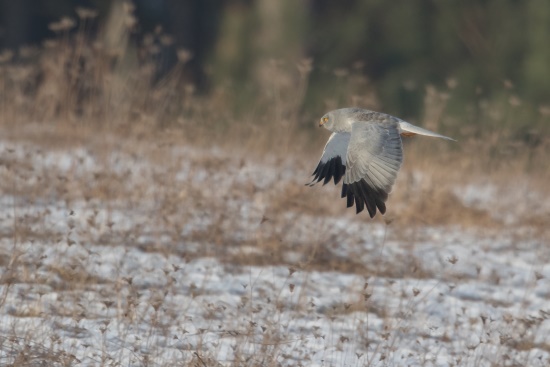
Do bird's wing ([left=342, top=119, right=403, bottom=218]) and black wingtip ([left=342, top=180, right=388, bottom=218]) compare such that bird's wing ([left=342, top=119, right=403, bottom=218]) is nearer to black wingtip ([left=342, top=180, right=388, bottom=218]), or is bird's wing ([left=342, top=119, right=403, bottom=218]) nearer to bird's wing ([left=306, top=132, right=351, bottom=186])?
black wingtip ([left=342, top=180, right=388, bottom=218])

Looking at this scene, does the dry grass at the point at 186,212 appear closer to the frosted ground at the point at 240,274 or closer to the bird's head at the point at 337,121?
the frosted ground at the point at 240,274

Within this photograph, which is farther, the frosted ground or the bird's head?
the bird's head

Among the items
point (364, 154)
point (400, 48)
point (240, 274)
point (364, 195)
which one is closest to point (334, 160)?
point (364, 154)

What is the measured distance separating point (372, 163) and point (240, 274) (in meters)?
1.29

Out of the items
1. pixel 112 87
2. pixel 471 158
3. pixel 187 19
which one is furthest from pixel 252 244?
pixel 187 19

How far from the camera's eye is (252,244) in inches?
245

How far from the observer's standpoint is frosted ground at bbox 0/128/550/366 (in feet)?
13.5

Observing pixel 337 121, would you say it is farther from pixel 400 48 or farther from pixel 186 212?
pixel 400 48

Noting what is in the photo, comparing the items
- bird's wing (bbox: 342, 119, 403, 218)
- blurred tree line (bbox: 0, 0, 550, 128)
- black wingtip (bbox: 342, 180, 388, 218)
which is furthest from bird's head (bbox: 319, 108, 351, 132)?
blurred tree line (bbox: 0, 0, 550, 128)

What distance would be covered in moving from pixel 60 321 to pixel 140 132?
3.18 metres

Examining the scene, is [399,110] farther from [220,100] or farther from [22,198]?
[22,198]

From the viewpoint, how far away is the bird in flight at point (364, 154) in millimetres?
4637

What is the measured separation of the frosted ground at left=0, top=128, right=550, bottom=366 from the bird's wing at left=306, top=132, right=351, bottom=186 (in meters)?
0.41

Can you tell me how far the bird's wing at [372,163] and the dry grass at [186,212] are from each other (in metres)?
0.34
